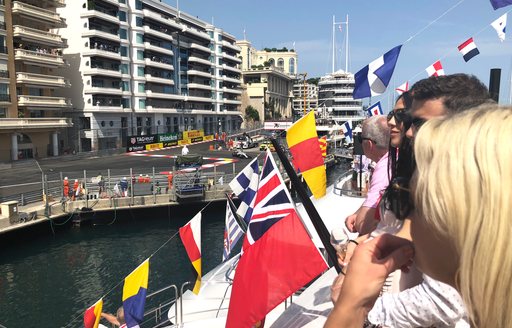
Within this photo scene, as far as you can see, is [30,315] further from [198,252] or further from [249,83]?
[249,83]

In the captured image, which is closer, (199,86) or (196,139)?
(196,139)

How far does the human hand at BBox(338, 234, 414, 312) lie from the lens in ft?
4.33

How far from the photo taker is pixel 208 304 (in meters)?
8.06

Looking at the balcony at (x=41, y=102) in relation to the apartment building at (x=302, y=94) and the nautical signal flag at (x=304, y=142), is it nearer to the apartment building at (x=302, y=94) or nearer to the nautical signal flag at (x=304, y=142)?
the nautical signal flag at (x=304, y=142)

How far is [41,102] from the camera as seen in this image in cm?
4419

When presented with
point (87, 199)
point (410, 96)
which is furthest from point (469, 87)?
point (87, 199)

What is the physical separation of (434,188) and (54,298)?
1575cm

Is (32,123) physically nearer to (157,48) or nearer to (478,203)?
(157,48)

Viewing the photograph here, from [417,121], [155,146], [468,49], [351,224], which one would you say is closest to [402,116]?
[417,121]

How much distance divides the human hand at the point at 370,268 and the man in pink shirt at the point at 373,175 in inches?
66.5

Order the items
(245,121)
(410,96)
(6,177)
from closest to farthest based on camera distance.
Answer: (410,96) → (6,177) → (245,121)

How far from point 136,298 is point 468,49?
8906mm

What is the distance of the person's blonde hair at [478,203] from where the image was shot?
99 cm

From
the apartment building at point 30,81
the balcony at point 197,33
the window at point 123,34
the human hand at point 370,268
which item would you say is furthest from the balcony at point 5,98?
the human hand at point 370,268
